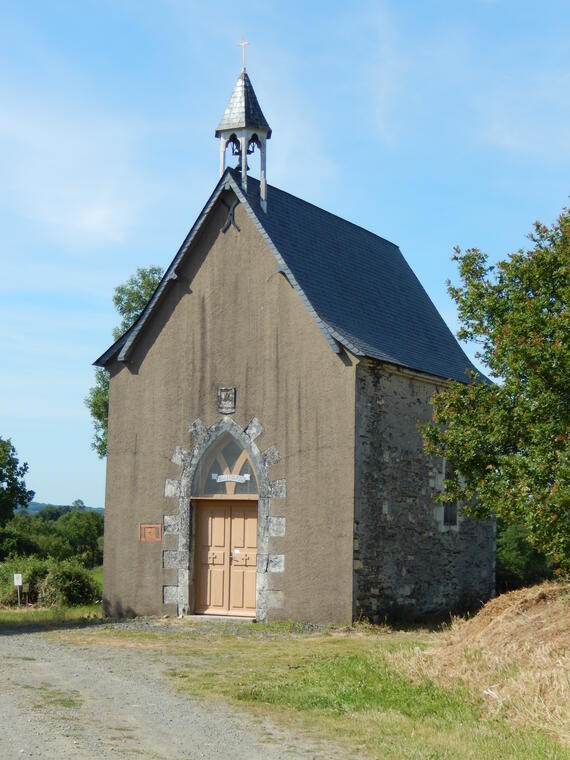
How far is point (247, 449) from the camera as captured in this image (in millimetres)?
18766

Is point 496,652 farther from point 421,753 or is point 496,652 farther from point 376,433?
point 376,433

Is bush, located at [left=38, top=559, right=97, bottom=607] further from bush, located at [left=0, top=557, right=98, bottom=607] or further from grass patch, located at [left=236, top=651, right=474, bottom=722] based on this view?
grass patch, located at [left=236, top=651, right=474, bottom=722]

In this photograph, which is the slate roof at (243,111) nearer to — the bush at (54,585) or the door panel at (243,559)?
the door panel at (243,559)

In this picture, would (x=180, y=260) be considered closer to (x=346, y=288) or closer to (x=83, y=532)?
(x=346, y=288)

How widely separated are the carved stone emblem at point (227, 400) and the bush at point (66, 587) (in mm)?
6535

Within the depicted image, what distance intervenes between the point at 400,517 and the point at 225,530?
3.34 meters

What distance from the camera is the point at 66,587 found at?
2261cm

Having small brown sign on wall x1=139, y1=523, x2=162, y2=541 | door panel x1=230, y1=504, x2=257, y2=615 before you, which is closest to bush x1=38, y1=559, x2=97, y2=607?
small brown sign on wall x1=139, y1=523, x2=162, y2=541

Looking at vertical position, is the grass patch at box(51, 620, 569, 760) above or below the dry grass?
below

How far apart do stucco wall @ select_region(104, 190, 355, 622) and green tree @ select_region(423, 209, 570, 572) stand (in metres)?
2.72

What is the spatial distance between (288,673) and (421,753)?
4.26 metres

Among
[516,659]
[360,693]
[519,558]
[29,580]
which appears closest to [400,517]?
[516,659]

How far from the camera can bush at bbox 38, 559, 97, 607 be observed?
22.5m

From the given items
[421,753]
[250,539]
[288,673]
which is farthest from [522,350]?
[250,539]
